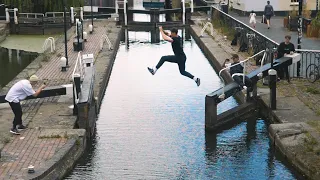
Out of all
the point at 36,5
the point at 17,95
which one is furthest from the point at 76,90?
the point at 36,5

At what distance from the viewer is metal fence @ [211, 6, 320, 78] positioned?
67.5ft

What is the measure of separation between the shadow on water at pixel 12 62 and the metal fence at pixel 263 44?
30.9ft

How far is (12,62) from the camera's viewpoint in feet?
94.9

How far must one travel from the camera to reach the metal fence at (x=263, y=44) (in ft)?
67.5

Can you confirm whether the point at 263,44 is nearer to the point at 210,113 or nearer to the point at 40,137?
the point at 210,113

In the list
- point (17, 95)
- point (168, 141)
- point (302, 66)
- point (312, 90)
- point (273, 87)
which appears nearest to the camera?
point (17, 95)

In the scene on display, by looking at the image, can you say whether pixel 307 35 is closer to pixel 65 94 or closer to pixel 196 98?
pixel 196 98

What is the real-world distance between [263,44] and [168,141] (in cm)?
948

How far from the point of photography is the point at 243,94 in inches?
739

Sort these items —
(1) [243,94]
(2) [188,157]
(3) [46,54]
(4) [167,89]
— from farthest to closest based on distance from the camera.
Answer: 1. (3) [46,54]
2. (4) [167,89]
3. (1) [243,94]
4. (2) [188,157]

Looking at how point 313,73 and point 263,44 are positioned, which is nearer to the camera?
point 313,73

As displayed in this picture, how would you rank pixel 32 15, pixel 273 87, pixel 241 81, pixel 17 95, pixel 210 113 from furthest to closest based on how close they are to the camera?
pixel 32 15 < pixel 241 81 < pixel 273 87 < pixel 210 113 < pixel 17 95

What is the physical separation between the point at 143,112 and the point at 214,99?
3.04 metres

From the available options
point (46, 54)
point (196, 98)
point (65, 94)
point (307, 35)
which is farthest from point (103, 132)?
point (307, 35)
